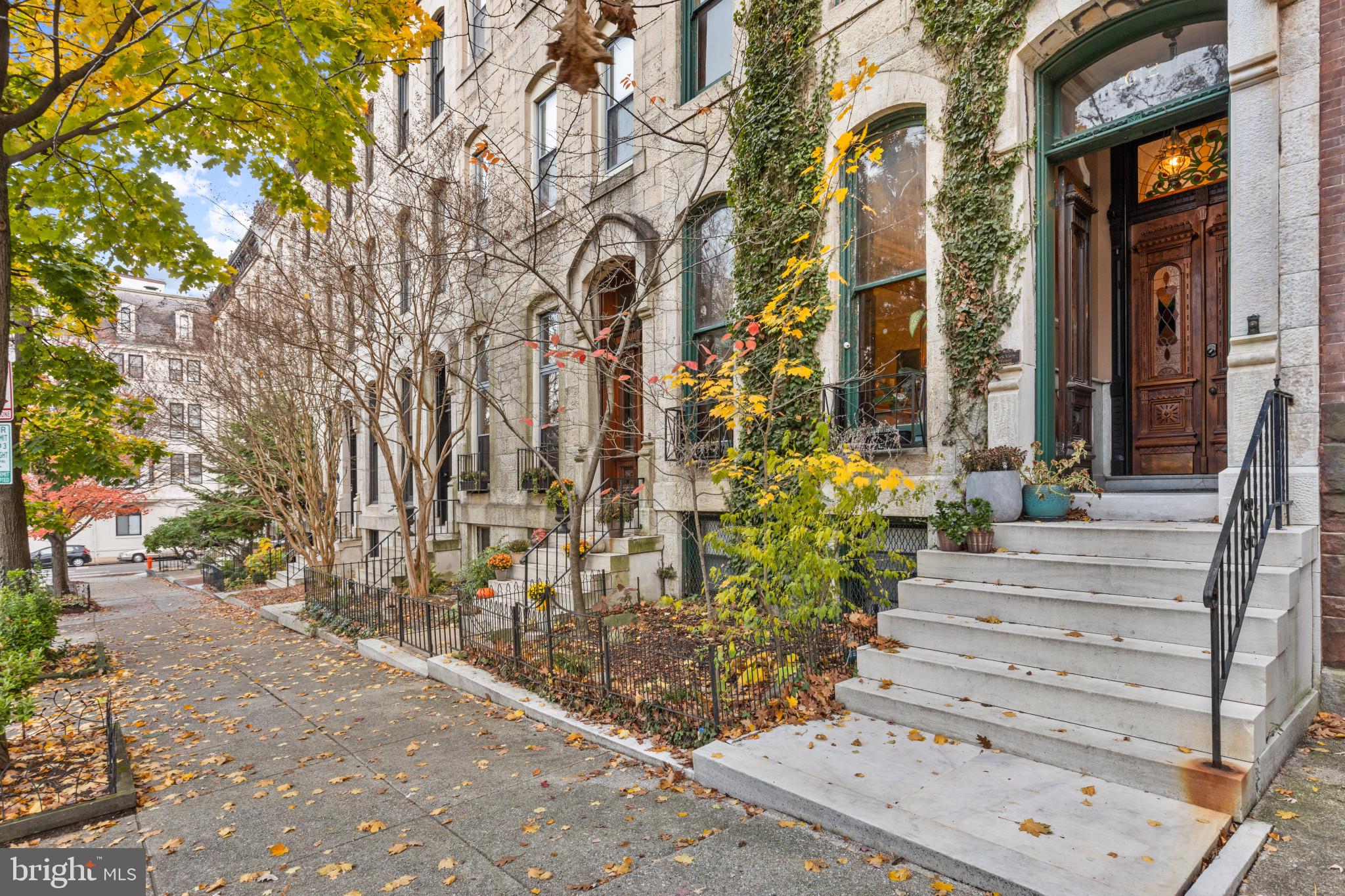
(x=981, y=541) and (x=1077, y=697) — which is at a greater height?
(x=981, y=541)

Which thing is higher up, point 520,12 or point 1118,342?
point 520,12

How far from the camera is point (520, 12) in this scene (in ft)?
46.2

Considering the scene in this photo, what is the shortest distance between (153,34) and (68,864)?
592 centimetres

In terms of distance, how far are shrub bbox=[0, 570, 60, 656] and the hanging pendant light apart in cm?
1290

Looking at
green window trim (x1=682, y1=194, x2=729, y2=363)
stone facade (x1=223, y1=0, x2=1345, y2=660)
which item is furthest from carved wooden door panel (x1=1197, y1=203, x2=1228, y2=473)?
green window trim (x1=682, y1=194, x2=729, y2=363)

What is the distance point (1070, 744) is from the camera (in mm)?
4223

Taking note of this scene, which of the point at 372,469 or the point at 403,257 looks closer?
the point at 403,257

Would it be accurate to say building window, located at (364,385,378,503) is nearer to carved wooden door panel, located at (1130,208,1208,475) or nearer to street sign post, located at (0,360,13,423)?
street sign post, located at (0,360,13,423)

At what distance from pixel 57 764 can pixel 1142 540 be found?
8.34m

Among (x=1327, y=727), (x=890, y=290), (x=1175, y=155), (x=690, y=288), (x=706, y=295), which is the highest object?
(x=1175, y=155)

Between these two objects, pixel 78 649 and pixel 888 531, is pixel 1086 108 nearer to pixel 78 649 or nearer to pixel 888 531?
pixel 888 531

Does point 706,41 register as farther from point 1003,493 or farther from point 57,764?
point 57,764

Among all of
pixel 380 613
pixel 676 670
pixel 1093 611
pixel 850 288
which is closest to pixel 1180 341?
pixel 850 288

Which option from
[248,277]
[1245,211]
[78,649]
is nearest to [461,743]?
[1245,211]
